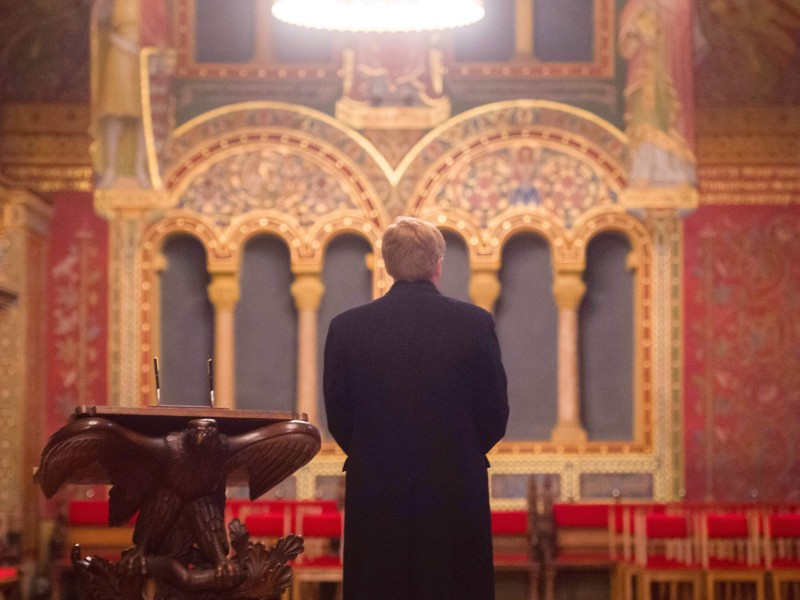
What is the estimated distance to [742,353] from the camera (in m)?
11.2

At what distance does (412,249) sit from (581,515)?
6.73m

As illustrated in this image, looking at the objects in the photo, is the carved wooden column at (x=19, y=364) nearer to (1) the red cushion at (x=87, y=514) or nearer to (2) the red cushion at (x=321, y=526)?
(1) the red cushion at (x=87, y=514)

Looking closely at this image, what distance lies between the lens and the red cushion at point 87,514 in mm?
10617

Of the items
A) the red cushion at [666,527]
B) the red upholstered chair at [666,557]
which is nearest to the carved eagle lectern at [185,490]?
the red upholstered chair at [666,557]

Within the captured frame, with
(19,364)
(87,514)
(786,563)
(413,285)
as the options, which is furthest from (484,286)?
(413,285)

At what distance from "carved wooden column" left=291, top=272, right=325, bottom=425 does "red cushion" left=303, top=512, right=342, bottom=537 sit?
154 cm

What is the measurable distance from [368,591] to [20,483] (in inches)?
276

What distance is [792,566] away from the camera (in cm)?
963

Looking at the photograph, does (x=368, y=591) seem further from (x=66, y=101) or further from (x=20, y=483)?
(x=66, y=101)

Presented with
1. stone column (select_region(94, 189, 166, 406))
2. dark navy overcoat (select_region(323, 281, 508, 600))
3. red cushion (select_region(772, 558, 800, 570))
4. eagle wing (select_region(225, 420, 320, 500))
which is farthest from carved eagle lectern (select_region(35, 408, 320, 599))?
stone column (select_region(94, 189, 166, 406))

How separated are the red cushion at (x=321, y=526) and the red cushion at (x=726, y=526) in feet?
8.88

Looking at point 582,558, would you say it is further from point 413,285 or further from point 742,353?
point 413,285

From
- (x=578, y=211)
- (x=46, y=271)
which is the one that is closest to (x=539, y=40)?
(x=578, y=211)

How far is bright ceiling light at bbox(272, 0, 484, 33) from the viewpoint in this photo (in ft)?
28.7
